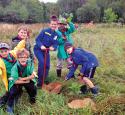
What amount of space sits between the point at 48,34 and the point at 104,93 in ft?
6.32

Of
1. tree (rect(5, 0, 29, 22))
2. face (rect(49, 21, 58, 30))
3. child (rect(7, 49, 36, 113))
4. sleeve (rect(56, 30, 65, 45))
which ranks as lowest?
tree (rect(5, 0, 29, 22))

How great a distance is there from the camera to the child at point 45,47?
753cm

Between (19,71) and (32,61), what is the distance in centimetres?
35

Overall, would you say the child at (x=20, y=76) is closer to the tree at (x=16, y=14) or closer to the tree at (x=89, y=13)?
the tree at (x=89, y=13)

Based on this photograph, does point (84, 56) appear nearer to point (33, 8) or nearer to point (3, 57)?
point (3, 57)

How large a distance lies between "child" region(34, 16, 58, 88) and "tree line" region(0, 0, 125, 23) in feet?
105

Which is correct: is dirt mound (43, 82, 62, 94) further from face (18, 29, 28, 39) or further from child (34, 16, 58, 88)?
face (18, 29, 28, 39)

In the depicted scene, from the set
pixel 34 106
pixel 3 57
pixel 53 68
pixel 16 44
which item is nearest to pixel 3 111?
pixel 34 106

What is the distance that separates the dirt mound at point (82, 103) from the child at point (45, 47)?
152 cm

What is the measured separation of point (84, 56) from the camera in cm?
673

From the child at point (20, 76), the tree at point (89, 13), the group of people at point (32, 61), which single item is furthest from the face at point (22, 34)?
the tree at point (89, 13)

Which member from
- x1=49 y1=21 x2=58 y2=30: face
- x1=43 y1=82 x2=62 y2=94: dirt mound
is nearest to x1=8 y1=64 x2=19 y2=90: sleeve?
x1=43 y1=82 x2=62 y2=94: dirt mound

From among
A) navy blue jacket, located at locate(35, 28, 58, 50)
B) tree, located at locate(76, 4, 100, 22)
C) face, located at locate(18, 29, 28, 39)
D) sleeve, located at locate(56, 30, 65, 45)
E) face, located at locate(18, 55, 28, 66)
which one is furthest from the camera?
tree, located at locate(76, 4, 100, 22)

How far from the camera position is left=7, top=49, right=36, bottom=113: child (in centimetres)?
572
